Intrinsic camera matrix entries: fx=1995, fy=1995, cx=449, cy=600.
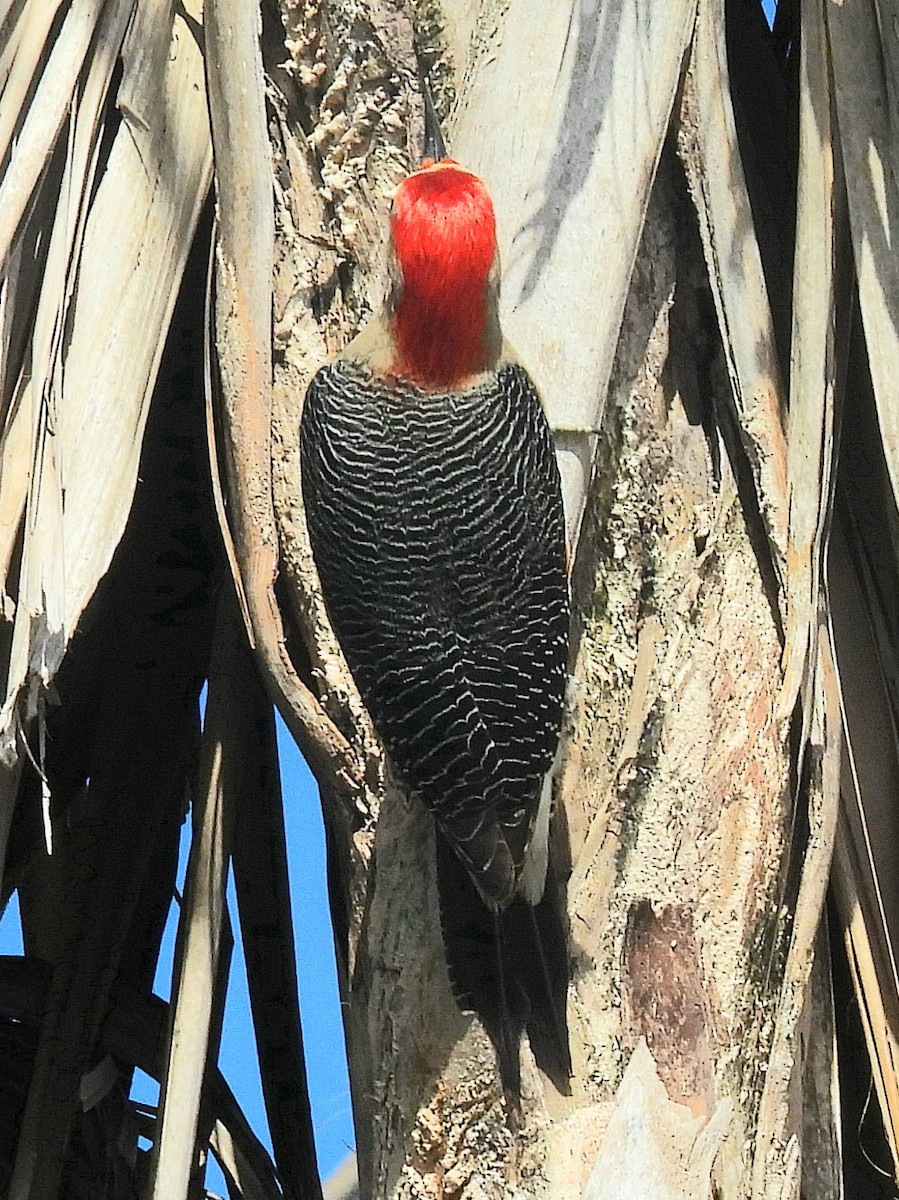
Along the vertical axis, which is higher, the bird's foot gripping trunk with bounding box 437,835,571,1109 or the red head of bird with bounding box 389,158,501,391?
the red head of bird with bounding box 389,158,501,391

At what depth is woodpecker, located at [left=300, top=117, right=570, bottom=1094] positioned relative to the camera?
3.06m

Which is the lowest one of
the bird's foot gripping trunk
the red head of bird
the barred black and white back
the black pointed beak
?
the bird's foot gripping trunk

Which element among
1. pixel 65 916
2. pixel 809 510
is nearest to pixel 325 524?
pixel 809 510

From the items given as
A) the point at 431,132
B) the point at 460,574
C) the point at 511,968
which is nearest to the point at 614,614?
the point at 460,574

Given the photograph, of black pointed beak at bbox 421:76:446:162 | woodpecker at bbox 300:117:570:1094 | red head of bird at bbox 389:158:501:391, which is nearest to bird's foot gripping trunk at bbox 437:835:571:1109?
woodpecker at bbox 300:117:570:1094

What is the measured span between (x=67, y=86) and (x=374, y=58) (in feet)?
2.19

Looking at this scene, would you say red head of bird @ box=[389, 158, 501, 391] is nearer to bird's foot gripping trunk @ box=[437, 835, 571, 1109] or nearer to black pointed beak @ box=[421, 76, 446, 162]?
black pointed beak @ box=[421, 76, 446, 162]

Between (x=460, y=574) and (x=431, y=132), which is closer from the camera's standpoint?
(x=460, y=574)

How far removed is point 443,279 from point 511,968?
1.08 meters

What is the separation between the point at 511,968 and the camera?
306 centimetres

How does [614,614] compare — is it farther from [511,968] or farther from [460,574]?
[511,968]

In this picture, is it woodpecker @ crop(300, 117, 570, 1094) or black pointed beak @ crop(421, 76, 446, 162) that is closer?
woodpecker @ crop(300, 117, 570, 1094)

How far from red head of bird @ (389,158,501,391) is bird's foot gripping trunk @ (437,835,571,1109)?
81 cm

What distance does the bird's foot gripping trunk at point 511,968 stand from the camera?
3.02 metres
